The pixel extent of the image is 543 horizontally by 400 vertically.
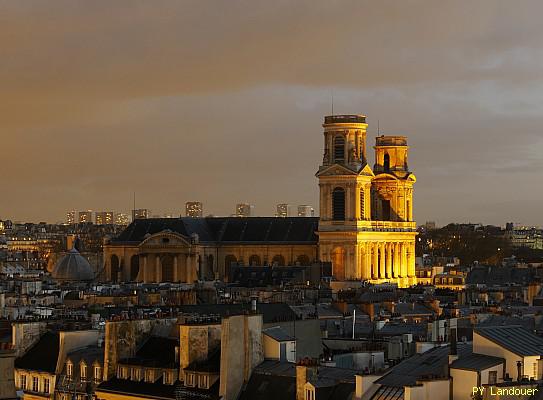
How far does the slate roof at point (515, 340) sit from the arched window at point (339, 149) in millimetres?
127253

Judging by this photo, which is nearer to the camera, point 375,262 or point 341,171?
point 341,171

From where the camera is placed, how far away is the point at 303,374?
130ft

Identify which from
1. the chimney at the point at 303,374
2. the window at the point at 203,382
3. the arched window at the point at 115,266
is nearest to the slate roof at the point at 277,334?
the window at the point at 203,382

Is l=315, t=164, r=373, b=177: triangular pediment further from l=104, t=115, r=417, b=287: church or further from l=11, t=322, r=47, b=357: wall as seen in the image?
l=11, t=322, r=47, b=357: wall

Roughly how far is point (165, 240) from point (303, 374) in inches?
5275

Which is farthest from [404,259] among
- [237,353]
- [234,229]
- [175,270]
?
[237,353]

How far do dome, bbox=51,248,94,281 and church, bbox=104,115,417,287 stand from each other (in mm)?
6744

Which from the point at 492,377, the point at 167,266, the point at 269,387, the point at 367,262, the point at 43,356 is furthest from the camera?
the point at 167,266

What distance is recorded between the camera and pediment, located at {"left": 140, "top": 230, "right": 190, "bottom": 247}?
172625 mm

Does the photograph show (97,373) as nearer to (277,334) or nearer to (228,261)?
(277,334)

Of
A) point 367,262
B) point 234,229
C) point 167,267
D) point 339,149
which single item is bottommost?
point 167,267

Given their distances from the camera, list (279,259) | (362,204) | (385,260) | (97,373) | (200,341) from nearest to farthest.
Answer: (200,341) < (97,373) < (362,204) < (385,260) < (279,259)

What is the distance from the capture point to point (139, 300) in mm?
94875

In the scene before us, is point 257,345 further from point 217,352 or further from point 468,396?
point 468,396
